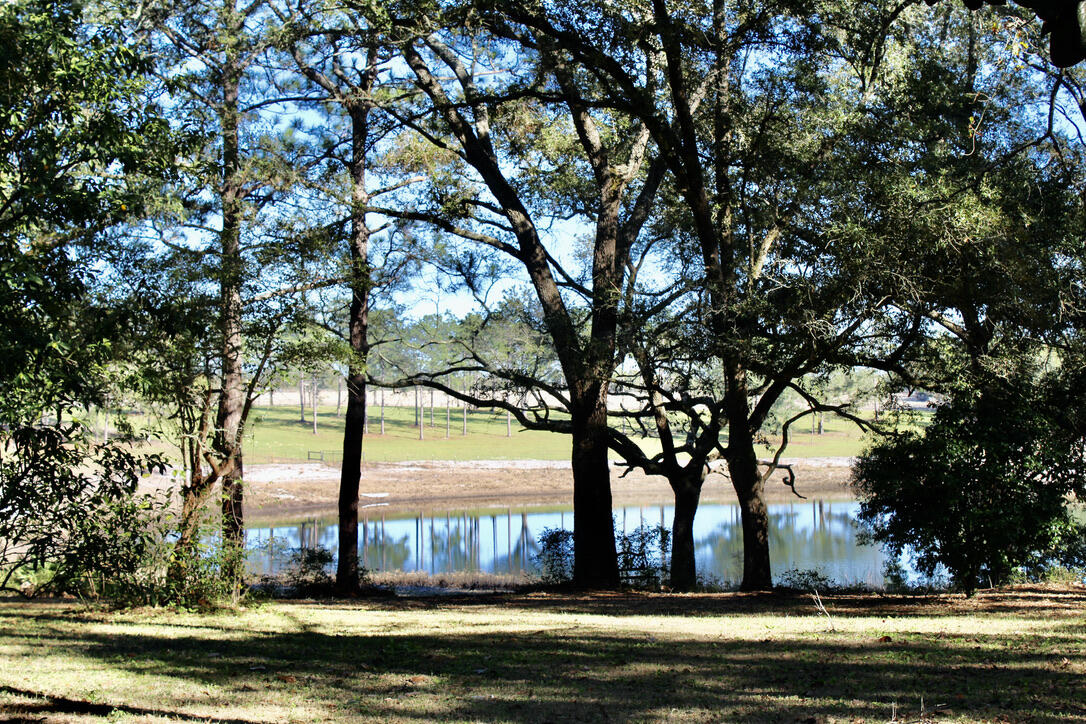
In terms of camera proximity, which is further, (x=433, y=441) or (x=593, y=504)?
(x=433, y=441)

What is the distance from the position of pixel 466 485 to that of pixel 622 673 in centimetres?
4055

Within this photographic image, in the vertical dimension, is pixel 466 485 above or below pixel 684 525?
above

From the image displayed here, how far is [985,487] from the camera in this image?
8.18 metres

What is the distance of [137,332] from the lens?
823cm

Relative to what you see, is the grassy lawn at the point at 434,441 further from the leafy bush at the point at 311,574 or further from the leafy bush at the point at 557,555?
the leafy bush at the point at 311,574

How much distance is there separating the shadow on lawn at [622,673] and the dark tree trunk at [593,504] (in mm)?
6060

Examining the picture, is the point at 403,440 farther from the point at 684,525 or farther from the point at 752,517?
the point at 752,517

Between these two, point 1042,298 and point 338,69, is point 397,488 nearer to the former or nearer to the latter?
point 338,69

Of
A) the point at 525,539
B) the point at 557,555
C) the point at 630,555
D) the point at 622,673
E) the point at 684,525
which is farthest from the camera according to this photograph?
the point at 525,539

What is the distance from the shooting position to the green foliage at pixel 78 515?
6082mm

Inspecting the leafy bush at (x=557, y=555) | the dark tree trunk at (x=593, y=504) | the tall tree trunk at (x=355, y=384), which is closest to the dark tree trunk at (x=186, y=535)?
the tall tree trunk at (x=355, y=384)

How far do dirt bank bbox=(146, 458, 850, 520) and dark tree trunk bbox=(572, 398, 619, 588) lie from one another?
79.8 feet

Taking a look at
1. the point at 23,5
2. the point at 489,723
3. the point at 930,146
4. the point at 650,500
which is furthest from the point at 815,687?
the point at 650,500

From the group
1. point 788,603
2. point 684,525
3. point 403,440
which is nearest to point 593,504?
point 684,525
